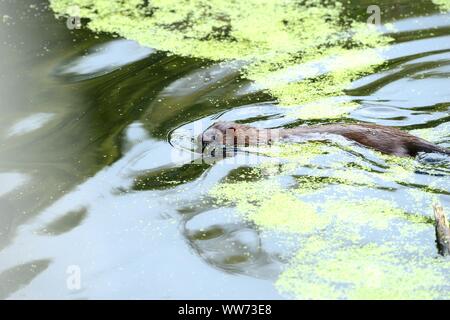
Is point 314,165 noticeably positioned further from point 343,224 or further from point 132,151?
point 132,151

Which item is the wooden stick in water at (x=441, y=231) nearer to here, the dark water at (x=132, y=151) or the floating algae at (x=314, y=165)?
the floating algae at (x=314, y=165)

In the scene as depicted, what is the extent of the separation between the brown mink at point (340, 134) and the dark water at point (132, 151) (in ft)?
0.61

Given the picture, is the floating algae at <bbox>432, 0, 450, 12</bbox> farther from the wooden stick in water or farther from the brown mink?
the wooden stick in water

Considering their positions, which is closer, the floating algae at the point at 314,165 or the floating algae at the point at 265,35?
the floating algae at the point at 314,165

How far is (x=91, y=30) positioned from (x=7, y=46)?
79 centimetres

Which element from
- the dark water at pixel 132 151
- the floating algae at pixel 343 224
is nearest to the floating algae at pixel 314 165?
the floating algae at pixel 343 224

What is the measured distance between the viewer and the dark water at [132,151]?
172 inches

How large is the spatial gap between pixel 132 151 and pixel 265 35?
7.02 feet

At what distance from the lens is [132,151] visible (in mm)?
5676

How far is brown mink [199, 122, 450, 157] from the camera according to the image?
5223 millimetres

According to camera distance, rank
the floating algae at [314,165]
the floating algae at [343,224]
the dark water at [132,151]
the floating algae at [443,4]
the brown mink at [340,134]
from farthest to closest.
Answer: the floating algae at [443,4] → the brown mink at [340,134] → the dark water at [132,151] → the floating algae at [314,165] → the floating algae at [343,224]

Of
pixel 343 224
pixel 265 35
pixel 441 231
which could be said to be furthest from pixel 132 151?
pixel 441 231

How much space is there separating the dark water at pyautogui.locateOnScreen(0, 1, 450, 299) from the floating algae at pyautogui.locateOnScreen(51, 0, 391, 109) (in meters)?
0.17
